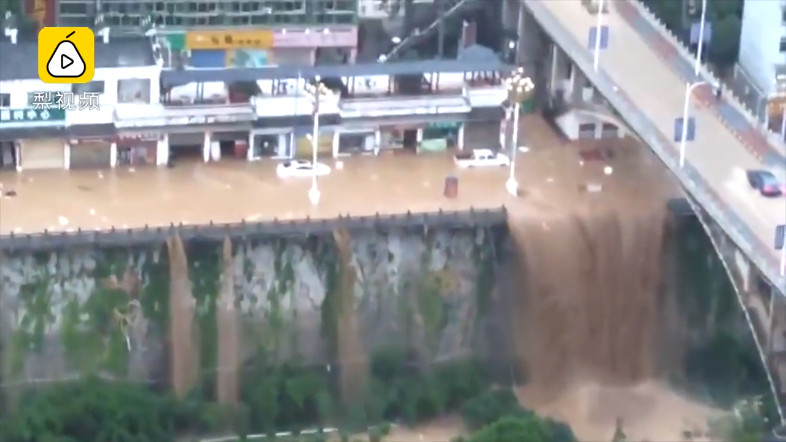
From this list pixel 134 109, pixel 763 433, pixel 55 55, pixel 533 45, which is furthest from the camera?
pixel 533 45

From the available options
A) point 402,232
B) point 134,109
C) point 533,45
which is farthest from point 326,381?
point 533,45

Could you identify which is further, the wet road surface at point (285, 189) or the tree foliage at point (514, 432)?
the wet road surface at point (285, 189)

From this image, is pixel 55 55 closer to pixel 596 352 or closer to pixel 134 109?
pixel 134 109


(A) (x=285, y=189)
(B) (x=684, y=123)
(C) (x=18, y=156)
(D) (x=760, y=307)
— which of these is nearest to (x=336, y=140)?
(A) (x=285, y=189)

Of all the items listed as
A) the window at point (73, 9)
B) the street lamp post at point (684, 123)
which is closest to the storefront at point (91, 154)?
the window at point (73, 9)

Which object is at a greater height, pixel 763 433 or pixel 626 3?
pixel 626 3

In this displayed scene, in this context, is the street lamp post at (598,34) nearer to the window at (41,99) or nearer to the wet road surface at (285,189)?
the wet road surface at (285,189)
